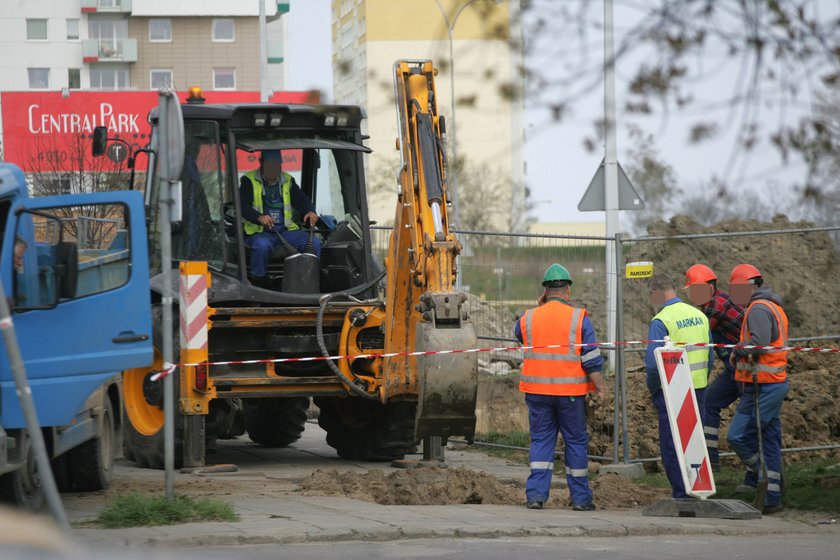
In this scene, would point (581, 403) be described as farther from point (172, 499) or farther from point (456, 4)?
point (456, 4)

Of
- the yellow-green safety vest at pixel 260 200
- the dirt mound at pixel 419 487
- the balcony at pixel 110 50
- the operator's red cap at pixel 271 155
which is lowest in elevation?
the dirt mound at pixel 419 487

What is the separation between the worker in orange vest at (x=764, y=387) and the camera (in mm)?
11297

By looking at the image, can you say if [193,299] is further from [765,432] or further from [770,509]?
[770,509]

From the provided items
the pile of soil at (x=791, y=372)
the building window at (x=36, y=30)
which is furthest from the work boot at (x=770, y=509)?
the building window at (x=36, y=30)

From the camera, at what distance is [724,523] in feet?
33.9

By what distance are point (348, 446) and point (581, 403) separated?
13.8 ft

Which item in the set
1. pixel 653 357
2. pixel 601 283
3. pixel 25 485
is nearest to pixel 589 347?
pixel 653 357

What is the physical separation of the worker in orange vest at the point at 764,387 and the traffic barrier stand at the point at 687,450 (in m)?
0.61

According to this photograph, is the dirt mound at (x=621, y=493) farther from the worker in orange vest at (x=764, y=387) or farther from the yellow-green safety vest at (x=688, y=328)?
the yellow-green safety vest at (x=688, y=328)

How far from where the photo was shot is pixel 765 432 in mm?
11430

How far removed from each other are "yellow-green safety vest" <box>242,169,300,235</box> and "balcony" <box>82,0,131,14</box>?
5987cm

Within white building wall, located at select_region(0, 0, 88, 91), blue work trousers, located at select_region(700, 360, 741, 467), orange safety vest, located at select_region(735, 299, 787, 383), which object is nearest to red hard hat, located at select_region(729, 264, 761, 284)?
orange safety vest, located at select_region(735, 299, 787, 383)

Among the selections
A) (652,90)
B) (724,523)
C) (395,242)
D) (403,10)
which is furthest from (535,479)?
(652,90)

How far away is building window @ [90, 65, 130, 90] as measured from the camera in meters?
72.8
